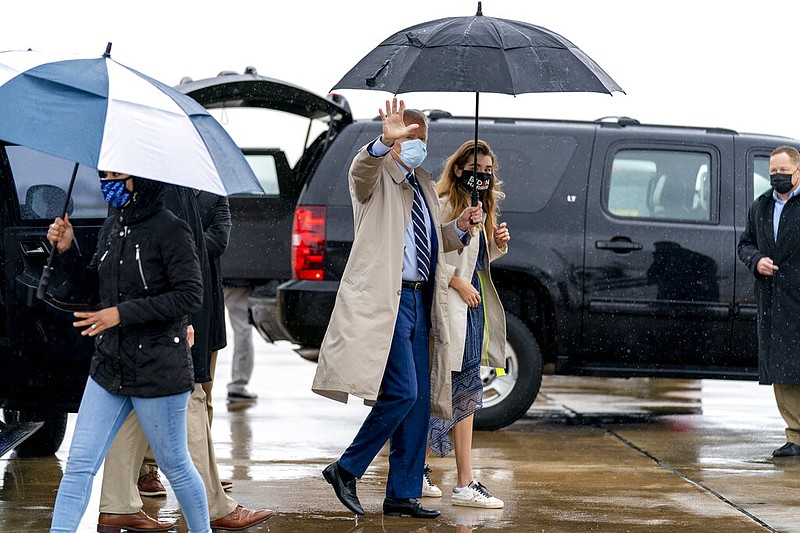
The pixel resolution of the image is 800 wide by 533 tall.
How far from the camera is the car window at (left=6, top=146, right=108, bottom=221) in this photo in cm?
638

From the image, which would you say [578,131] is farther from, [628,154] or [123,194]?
[123,194]

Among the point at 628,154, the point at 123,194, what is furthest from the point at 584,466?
the point at 123,194

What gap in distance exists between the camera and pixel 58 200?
252 inches

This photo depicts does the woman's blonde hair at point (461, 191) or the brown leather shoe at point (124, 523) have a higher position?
the woman's blonde hair at point (461, 191)

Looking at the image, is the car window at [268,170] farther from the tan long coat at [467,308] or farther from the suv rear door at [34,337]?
the tan long coat at [467,308]

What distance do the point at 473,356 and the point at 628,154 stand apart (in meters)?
2.96

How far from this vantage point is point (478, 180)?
243 inches

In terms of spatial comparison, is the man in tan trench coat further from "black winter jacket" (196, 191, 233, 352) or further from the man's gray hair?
"black winter jacket" (196, 191, 233, 352)

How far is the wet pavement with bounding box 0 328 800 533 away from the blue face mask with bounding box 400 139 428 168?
1536 millimetres

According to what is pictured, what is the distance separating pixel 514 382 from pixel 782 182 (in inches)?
80.8

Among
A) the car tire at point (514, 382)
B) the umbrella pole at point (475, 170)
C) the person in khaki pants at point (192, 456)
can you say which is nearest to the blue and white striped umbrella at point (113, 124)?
the person in khaki pants at point (192, 456)

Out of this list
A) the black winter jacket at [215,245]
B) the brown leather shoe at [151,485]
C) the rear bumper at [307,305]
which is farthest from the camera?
the rear bumper at [307,305]

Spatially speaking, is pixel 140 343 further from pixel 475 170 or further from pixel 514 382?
pixel 514 382

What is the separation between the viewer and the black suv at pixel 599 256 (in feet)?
27.5
